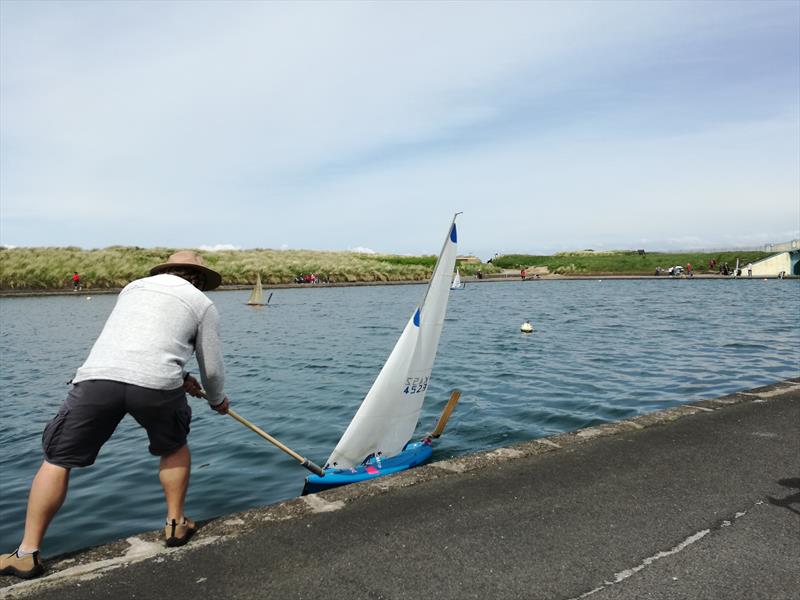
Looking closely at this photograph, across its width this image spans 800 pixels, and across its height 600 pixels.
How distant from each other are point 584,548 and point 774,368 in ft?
53.7

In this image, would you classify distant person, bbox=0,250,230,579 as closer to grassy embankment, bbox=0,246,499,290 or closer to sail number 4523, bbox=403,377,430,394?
sail number 4523, bbox=403,377,430,394

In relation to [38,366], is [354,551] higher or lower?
higher

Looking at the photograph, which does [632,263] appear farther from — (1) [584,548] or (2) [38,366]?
(1) [584,548]

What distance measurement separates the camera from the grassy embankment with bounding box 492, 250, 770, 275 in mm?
110688

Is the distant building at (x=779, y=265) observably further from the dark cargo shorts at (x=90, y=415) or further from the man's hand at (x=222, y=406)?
the dark cargo shorts at (x=90, y=415)

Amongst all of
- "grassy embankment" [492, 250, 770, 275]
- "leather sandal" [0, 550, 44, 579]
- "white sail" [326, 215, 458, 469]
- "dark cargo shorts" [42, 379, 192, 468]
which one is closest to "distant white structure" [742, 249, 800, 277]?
"grassy embankment" [492, 250, 770, 275]

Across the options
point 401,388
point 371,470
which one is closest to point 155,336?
point 371,470

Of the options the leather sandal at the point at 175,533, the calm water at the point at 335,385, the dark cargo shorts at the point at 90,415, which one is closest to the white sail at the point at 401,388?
the calm water at the point at 335,385

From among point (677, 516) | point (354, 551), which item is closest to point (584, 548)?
point (677, 516)

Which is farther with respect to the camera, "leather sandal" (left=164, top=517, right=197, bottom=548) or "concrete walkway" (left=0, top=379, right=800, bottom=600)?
"leather sandal" (left=164, top=517, right=197, bottom=548)

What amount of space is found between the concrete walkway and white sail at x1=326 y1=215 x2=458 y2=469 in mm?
1701

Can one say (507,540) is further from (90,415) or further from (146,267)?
(146,267)

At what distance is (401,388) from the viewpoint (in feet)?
27.7

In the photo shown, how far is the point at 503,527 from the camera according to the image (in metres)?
5.00
